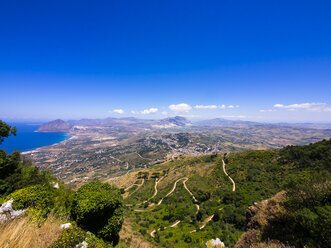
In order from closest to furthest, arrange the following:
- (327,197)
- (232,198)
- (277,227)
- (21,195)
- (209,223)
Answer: (327,197) → (277,227) → (21,195) → (209,223) → (232,198)

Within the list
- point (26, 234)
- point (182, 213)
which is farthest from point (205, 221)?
point (26, 234)

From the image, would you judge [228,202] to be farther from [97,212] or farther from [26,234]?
[26,234]

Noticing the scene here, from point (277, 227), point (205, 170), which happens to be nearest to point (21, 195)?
point (277, 227)

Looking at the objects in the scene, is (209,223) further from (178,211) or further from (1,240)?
(1,240)

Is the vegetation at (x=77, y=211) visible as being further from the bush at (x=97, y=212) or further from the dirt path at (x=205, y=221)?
the dirt path at (x=205, y=221)

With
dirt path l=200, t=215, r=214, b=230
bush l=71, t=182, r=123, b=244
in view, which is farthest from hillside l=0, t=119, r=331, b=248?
dirt path l=200, t=215, r=214, b=230

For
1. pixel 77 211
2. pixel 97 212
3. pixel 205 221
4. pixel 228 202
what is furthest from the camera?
pixel 228 202

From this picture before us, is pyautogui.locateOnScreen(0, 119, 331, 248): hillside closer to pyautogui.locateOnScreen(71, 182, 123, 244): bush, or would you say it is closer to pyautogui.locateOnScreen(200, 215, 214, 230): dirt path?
pyautogui.locateOnScreen(71, 182, 123, 244): bush

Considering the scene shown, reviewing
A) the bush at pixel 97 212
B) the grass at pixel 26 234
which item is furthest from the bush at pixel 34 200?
the bush at pixel 97 212
